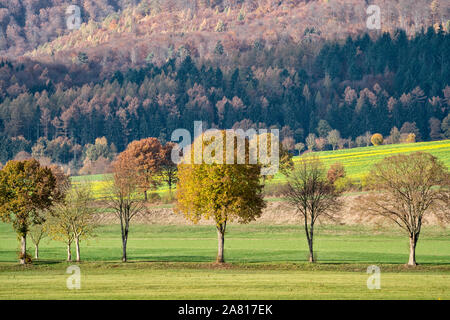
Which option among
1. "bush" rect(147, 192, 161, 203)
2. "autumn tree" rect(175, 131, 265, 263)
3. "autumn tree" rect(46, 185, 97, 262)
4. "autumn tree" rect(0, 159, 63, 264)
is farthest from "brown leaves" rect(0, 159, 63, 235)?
"bush" rect(147, 192, 161, 203)

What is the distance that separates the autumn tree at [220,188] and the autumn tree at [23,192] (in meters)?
11.2

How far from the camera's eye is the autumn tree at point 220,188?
53.6 meters

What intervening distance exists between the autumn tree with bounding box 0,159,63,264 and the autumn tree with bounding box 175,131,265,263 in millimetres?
11222

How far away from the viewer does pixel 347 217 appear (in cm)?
7562

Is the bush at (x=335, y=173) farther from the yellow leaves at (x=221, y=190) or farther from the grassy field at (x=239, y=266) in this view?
the yellow leaves at (x=221, y=190)

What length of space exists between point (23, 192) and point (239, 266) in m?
18.6

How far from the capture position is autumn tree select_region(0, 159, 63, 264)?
54438 millimetres

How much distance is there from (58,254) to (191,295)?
33.9 metres

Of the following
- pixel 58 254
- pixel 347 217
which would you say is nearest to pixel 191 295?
pixel 58 254

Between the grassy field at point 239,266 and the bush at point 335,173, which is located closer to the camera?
the grassy field at point 239,266

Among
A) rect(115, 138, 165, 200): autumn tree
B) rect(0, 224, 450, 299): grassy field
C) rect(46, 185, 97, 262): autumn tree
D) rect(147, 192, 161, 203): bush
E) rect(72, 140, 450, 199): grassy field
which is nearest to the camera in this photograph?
rect(0, 224, 450, 299): grassy field

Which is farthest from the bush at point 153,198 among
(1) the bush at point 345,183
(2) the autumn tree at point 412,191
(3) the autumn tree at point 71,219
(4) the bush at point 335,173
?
(2) the autumn tree at point 412,191

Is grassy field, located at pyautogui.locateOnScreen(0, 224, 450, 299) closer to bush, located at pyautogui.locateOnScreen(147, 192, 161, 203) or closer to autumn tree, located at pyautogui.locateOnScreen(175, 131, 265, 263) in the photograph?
autumn tree, located at pyautogui.locateOnScreen(175, 131, 265, 263)
